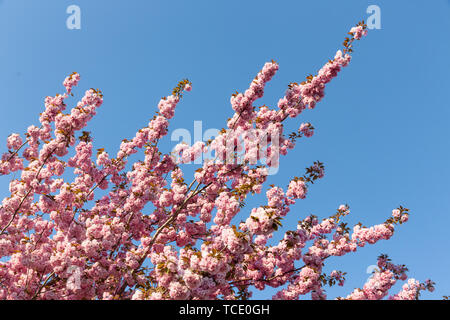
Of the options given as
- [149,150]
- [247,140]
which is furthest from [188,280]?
[149,150]

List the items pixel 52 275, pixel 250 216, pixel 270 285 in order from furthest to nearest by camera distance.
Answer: pixel 270 285 → pixel 52 275 → pixel 250 216

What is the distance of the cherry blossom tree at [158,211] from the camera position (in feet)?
26.2

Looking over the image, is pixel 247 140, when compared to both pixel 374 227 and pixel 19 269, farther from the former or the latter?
pixel 19 269

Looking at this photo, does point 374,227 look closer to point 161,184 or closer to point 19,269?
point 161,184

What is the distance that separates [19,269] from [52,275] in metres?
0.88

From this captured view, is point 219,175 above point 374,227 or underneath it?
above

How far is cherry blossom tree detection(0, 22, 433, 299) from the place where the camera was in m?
7.98

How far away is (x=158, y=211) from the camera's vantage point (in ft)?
34.3

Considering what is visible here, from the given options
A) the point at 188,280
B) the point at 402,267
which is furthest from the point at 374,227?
the point at 188,280

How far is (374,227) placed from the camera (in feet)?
31.9

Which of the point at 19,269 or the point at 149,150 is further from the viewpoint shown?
the point at 149,150

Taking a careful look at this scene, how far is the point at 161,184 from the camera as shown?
10789 mm

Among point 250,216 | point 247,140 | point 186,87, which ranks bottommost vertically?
point 250,216
